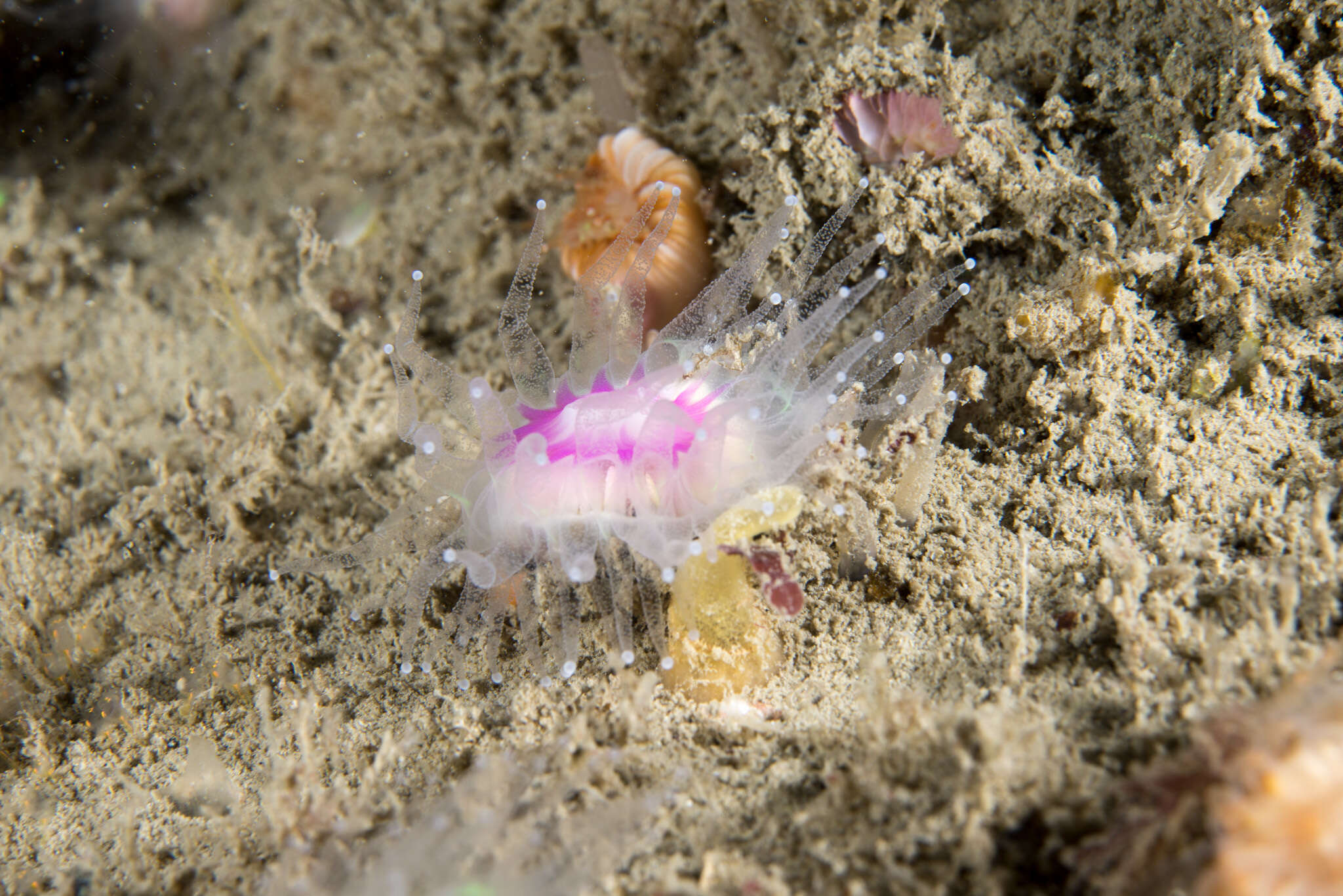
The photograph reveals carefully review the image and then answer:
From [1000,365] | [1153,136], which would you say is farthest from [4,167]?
[1153,136]

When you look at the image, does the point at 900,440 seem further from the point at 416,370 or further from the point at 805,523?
the point at 416,370

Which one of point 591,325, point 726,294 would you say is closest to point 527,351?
point 591,325

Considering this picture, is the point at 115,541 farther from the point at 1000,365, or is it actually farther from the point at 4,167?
the point at 1000,365

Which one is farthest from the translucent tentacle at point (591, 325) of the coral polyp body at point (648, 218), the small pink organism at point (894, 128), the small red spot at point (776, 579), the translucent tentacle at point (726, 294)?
the small pink organism at point (894, 128)

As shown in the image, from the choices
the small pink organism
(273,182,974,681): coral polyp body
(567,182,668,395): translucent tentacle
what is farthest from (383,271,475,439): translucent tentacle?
the small pink organism

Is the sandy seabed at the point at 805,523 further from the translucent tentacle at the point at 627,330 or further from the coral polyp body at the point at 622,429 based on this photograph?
the translucent tentacle at the point at 627,330

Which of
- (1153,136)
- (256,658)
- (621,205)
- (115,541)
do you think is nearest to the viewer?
(1153,136)
